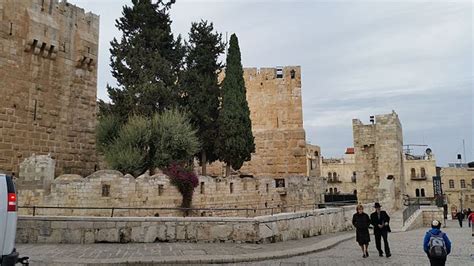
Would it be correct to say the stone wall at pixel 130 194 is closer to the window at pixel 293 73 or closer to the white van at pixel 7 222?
the white van at pixel 7 222

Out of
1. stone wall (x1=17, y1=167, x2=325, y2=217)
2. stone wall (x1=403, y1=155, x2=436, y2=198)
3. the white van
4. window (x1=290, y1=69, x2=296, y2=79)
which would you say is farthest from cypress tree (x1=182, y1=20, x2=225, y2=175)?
stone wall (x1=403, y1=155, x2=436, y2=198)

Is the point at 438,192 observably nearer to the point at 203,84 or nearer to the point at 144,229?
the point at 203,84

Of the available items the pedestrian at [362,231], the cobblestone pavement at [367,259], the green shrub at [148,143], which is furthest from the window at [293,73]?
the pedestrian at [362,231]

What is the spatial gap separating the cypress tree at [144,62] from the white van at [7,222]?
12533 millimetres

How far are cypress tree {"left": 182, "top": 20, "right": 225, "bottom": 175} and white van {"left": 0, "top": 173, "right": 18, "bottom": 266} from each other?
48.9 feet

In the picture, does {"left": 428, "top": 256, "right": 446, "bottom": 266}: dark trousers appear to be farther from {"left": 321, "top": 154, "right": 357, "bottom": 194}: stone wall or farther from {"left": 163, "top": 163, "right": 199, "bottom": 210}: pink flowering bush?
{"left": 321, "top": 154, "right": 357, "bottom": 194}: stone wall

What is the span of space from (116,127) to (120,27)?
506 centimetres

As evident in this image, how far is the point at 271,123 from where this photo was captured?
28281 millimetres

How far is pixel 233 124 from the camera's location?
20.5 metres

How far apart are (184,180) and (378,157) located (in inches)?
426

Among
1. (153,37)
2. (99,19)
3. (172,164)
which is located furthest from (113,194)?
(99,19)

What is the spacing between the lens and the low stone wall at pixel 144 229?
8.57m

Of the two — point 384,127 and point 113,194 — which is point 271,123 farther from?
point 113,194

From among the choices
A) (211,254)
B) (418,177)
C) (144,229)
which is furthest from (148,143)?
(418,177)
